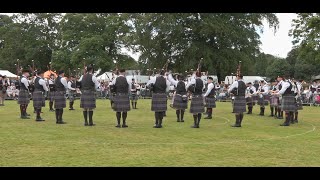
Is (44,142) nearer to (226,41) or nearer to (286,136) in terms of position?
(286,136)

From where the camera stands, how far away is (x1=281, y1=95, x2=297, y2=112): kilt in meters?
13.0

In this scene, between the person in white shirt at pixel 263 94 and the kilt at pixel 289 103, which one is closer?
the kilt at pixel 289 103

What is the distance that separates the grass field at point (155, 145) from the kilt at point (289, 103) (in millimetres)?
650

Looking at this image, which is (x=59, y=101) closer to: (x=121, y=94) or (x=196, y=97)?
(x=121, y=94)

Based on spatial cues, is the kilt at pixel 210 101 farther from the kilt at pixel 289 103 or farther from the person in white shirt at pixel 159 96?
the person in white shirt at pixel 159 96

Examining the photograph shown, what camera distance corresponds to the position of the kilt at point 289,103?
13.0 meters

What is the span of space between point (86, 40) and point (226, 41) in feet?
45.6

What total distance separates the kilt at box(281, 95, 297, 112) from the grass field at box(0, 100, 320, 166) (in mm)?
650

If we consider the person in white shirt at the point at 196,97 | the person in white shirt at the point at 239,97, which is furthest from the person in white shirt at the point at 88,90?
the person in white shirt at the point at 239,97

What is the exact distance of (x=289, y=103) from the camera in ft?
42.7

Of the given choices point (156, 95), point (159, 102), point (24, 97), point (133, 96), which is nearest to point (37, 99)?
point (24, 97)
